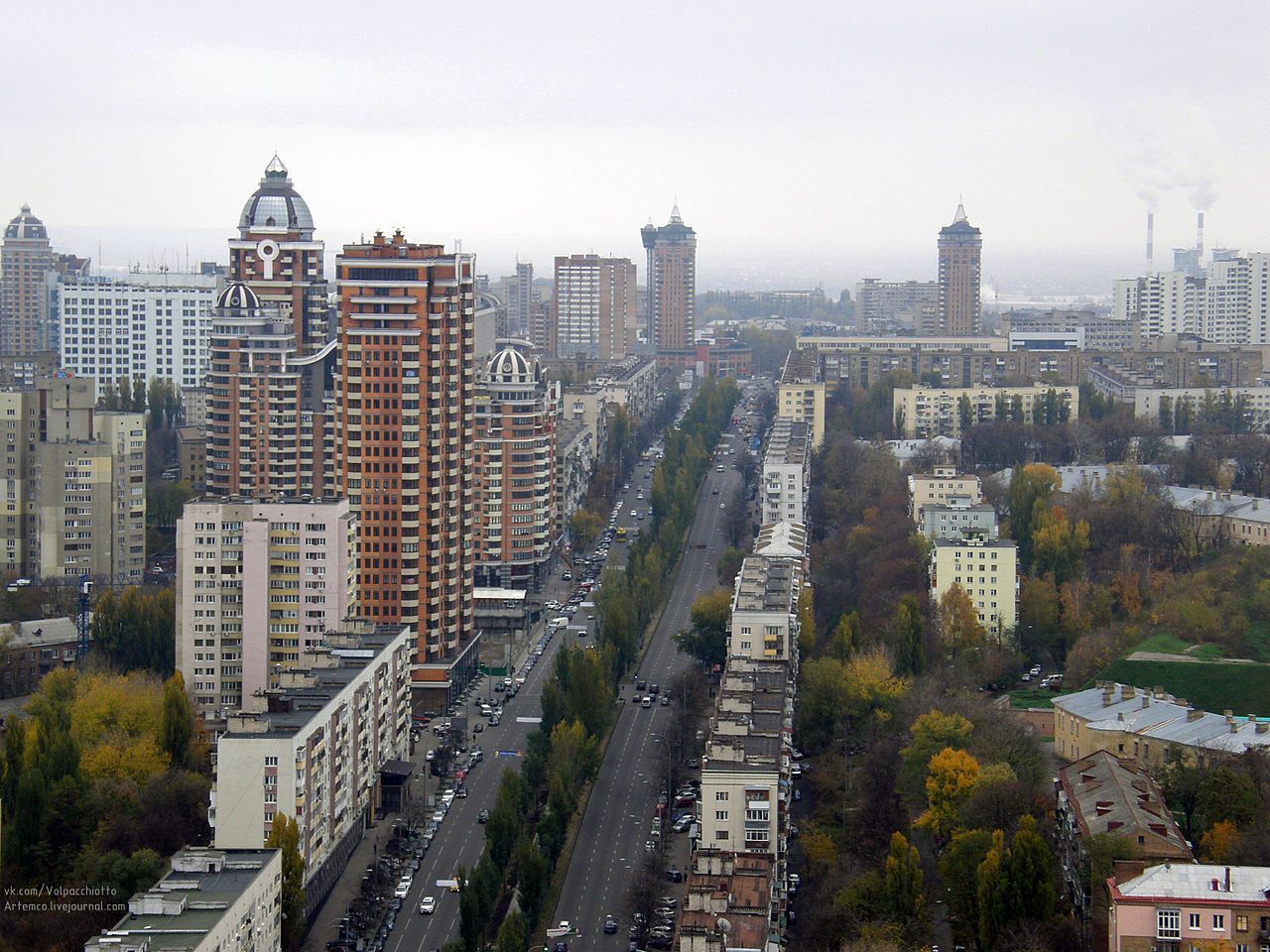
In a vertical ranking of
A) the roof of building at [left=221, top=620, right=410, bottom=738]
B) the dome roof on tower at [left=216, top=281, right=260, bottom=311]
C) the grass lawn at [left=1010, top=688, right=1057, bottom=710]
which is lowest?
the grass lawn at [left=1010, top=688, right=1057, bottom=710]

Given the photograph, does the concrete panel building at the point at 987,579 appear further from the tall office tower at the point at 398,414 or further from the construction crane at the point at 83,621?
the construction crane at the point at 83,621

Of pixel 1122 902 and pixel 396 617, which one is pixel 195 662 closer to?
pixel 396 617

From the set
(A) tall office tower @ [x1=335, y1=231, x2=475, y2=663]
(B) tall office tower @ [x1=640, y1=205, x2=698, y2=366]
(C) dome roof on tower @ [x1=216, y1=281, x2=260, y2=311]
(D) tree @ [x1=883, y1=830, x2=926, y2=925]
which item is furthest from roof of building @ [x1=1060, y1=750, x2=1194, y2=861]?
(B) tall office tower @ [x1=640, y1=205, x2=698, y2=366]

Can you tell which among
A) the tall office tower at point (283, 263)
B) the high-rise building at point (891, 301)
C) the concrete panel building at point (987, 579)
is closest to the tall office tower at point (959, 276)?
the high-rise building at point (891, 301)

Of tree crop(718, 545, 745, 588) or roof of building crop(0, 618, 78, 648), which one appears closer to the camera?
roof of building crop(0, 618, 78, 648)

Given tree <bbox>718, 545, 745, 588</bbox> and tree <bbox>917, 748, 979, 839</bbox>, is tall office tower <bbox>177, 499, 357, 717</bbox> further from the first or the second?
tree <bbox>718, 545, 745, 588</bbox>
